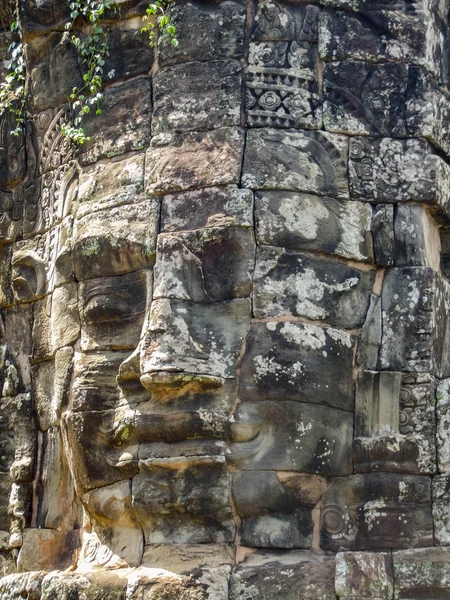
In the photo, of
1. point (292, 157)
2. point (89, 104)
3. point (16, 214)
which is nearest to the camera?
point (292, 157)

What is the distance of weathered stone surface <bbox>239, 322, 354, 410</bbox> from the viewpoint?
28.7ft

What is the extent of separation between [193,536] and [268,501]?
0.50 metres

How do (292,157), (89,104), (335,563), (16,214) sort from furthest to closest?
(16,214) < (89,104) < (292,157) < (335,563)

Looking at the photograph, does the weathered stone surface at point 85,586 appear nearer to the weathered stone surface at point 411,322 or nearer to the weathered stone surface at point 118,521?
the weathered stone surface at point 118,521

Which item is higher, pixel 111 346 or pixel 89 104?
pixel 89 104

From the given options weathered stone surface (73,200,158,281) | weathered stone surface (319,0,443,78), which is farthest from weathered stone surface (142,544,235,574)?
weathered stone surface (319,0,443,78)

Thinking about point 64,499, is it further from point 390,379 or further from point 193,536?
point 390,379

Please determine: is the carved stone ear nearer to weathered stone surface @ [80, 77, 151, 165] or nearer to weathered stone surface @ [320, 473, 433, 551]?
weathered stone surface @ [80, 77, 151, 165]

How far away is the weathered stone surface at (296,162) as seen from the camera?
29.7 ft

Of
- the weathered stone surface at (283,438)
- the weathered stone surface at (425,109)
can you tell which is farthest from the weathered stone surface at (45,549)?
the weathered stone surface at (425,109)

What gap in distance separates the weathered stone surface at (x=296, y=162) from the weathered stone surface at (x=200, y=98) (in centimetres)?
24

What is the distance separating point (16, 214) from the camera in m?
10.4

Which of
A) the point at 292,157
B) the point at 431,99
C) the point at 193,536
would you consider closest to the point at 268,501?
the point at 193,536

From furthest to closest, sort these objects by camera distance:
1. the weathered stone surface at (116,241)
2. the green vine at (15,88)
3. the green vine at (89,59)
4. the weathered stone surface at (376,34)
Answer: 1. the green vine at (15,88)
2. the green vine at (89,59)
3. the weathered stone surface at (376,34)
4. the weathered stone surface at (116,241)
